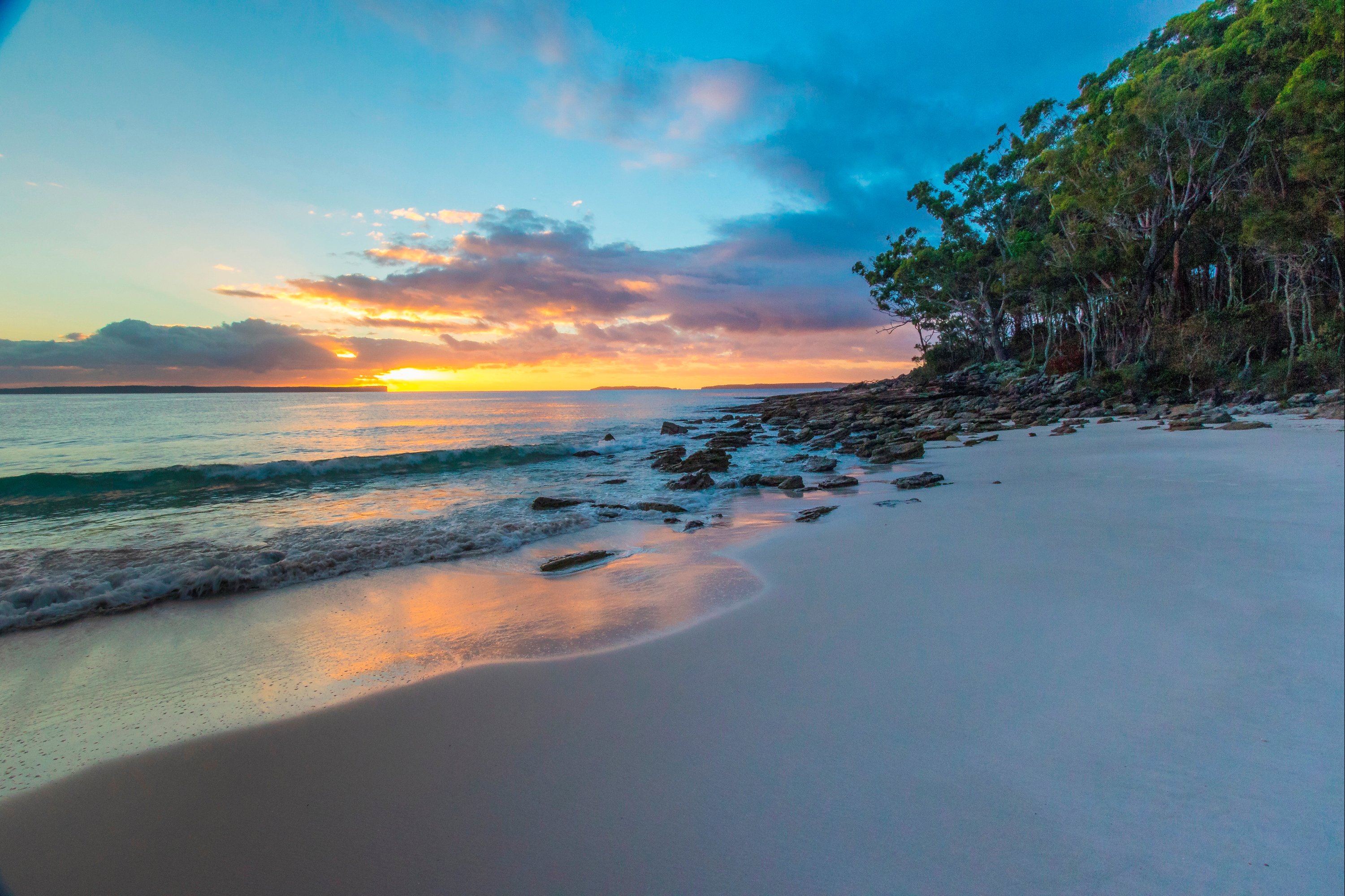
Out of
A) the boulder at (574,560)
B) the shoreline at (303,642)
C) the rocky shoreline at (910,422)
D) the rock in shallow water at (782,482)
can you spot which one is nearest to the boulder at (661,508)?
the rocky shoreline at (910,422)

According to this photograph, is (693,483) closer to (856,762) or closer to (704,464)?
(704,464)

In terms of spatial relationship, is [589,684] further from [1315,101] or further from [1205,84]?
[1205,84]

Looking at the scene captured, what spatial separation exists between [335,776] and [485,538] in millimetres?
4881

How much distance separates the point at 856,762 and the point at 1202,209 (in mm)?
26146

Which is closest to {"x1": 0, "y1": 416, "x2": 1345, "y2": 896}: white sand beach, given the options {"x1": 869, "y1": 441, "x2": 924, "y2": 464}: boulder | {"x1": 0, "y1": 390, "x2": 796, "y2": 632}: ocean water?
{"x1": 0, "y1": 390, "x2": 796, "y2": 632}: ocean water

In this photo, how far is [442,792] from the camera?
2.23 meters

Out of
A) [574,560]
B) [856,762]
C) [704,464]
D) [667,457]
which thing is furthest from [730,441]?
[856,762]

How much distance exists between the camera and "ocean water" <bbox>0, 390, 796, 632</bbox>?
5.85 metres

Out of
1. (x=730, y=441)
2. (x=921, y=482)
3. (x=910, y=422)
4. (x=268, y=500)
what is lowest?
(x=268, y=500)

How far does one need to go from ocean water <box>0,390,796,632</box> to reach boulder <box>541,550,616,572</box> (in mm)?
1154

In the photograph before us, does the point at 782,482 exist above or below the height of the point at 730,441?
below

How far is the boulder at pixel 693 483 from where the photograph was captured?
1095cm

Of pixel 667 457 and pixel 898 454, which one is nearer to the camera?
pixel 898 454

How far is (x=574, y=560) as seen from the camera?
611 centimetres
